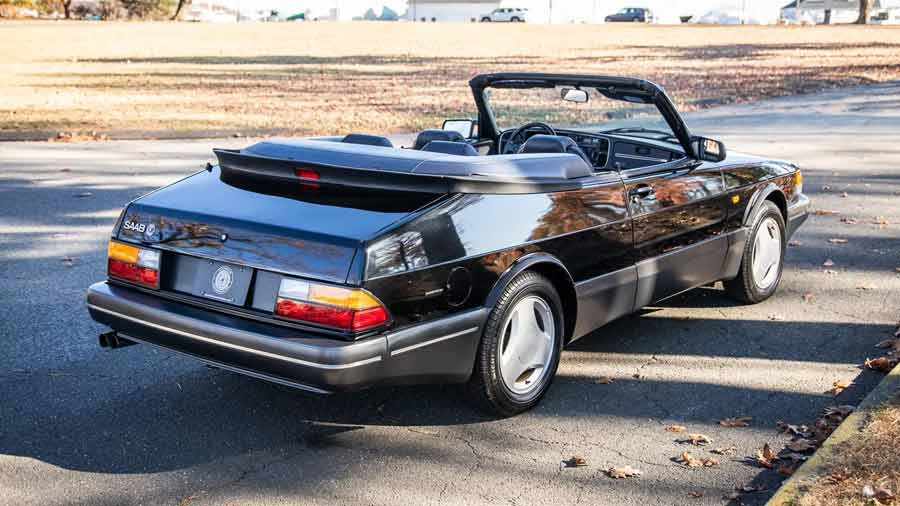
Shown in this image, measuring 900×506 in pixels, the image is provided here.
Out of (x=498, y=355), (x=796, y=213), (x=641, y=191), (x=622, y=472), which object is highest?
(x=641, y=191)

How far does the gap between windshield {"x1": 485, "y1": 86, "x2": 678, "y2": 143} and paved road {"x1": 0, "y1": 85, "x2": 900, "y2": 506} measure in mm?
1203

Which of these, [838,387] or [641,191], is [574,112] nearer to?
[641,191]

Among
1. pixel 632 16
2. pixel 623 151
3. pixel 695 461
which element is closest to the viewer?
pixel 695 461

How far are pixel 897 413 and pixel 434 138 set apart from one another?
2691 millimetres

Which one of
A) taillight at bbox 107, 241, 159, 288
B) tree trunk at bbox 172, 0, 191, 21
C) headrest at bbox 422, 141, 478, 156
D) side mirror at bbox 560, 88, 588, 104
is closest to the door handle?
side mirror at bbox 560, 88, 588, 104

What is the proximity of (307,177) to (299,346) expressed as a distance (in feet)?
2.83

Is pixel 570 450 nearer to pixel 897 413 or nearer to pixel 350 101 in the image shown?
pixel 897 413

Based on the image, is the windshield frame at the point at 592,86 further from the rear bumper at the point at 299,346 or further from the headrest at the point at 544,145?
the rear bumper at the point at 299,346

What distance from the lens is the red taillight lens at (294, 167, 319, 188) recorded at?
4188mm

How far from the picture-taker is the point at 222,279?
399 cm

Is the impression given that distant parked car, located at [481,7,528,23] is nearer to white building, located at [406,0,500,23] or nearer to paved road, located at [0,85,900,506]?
white building, located at [406,0,500,23]

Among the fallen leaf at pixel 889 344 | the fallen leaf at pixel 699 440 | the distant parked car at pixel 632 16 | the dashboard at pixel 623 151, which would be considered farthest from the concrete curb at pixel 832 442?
the distant parked car at pixel 632 16

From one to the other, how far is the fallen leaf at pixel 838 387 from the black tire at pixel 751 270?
1.24 metres

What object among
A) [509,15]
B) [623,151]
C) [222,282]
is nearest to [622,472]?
[222,282]
